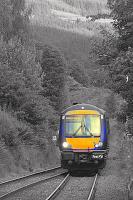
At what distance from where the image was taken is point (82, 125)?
21.8m

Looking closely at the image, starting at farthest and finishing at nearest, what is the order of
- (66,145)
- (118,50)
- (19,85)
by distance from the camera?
(19,85)
(66,145)
(118,50)

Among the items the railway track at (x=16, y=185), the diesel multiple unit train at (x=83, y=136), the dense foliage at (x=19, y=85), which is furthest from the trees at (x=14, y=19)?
the railway track at (x=16, y=185)

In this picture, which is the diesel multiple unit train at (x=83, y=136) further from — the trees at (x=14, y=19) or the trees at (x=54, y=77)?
the trees at (x=54, y=77)

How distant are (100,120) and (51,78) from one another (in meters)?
27.4

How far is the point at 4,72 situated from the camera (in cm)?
3083

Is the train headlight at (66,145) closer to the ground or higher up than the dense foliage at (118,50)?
closer to the ground

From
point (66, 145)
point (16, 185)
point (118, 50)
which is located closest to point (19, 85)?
point (66, 145)

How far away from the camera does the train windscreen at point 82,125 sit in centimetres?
2162

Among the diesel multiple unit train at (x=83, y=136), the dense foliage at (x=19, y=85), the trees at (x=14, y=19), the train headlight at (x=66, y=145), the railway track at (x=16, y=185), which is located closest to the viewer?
the railway track at (x=16, y=185)

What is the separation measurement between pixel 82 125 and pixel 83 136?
0.60m

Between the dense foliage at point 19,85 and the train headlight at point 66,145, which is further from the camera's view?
the dense foliage at point 19,85

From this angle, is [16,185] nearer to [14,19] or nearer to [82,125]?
[82,125]

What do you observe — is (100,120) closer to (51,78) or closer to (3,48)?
(3,48)

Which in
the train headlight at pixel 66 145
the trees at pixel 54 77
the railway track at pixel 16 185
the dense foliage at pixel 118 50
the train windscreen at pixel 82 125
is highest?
the trees at pixel 54 77
